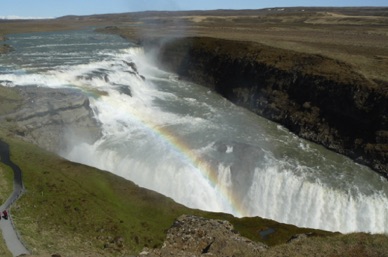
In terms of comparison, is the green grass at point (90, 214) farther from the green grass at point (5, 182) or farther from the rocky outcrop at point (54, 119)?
the rocky outcrop at point (54, 119)

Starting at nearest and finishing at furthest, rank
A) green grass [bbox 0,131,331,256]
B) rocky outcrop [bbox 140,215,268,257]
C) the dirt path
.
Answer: rocky outcrop [bbox 140,215,268,257]
the dirt path
green grass [bbox 0,131,331,256]

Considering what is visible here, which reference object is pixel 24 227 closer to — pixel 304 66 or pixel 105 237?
pixel 105 237

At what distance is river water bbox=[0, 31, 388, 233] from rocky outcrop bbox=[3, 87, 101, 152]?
93cm

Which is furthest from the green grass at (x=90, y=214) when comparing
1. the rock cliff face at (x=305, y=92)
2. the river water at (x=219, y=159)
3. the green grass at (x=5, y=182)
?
the rock cliff face at (x=305, y=92)

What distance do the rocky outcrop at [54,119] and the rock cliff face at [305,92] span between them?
21708mm

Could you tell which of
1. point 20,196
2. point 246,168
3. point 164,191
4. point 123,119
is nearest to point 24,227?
point 20,196

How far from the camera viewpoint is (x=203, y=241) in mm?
19469

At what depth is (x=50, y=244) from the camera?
1948 cm

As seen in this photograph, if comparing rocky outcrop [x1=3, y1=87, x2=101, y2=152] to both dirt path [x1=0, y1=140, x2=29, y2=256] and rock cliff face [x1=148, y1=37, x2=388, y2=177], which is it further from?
rock cliff face [x1=148, y1=37, x2=388, y2=177]

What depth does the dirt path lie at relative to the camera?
18.7 meters

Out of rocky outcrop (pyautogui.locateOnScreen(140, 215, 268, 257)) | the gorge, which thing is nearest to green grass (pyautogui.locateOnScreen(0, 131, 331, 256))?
rocky outcrop (pyautogui.locateOnScreen(140, 215, 268, 257))

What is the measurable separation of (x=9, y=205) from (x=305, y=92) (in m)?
34.8

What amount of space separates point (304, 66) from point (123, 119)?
79.1 ft

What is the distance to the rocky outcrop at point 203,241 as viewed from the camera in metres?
17.6
